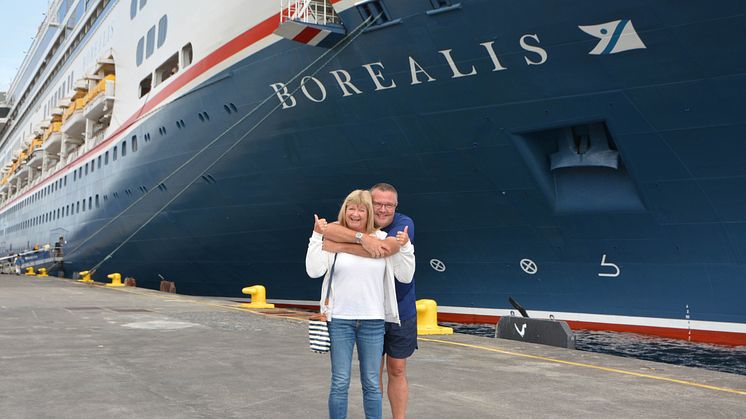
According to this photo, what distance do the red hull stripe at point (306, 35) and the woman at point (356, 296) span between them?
939 cm

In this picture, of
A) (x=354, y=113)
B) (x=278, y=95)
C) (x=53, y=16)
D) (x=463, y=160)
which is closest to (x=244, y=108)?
(x=278, y=95)

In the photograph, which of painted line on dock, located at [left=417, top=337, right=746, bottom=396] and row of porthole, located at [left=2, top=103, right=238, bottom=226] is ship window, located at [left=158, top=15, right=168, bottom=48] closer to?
row of porthole, located at [left=2, top=103, right=238, bottom=226]

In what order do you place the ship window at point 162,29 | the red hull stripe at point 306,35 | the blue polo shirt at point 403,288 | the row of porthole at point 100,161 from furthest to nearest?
the ship window at point 162,29 → the row of porthole at point 100,161 → the red hull stripe at point 306,35 → the blue polo shirt at point 403,288

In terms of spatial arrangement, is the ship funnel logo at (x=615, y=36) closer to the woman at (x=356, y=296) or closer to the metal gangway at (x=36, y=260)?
the woman at (x=356, y=296)

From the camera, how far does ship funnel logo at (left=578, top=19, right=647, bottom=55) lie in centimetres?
1020

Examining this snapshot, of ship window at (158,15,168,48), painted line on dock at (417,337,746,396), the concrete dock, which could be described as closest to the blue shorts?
the concrete dock

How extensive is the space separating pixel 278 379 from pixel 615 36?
7.78m

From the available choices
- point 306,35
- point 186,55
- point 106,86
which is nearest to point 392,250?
point 306,35

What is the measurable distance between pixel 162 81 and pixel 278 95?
27.9 feet

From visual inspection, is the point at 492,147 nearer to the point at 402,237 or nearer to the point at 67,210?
the point at 402,237

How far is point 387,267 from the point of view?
4.01 m

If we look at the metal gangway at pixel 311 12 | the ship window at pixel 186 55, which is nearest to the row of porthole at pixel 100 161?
the ship window at pixel 186 55

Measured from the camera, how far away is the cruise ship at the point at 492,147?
10.4 m

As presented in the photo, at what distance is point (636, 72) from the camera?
10414 millimetres
